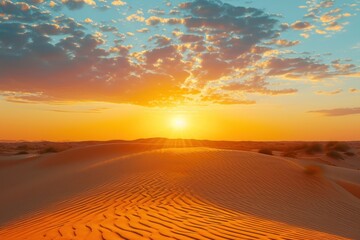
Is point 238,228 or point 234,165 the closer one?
point 238,228

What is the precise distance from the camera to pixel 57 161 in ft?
73.7

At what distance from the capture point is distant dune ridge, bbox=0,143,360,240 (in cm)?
609

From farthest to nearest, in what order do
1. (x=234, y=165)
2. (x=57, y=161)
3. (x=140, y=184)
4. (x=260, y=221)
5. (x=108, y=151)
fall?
(x=108, y=151) < (x=57, y=161) < (x=234, y=165) < (x=140, y=184) < (x=260, y=221)

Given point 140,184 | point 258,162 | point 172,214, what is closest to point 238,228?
point 172,214

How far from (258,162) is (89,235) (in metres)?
11.8

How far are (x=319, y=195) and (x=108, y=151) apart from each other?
15.7 meters

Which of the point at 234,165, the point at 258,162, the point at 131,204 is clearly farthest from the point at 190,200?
the point at 258,162

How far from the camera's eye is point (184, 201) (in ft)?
28.9

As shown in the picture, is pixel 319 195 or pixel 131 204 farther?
pixel 319 195

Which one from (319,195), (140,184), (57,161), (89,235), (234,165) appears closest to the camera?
(89,235)

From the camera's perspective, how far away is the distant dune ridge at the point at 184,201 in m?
6.09

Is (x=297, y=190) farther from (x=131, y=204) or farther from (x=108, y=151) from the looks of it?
(x=108, y=151)

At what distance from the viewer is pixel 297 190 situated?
12.8 metres

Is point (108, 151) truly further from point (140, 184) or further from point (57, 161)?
point (140, 184)
